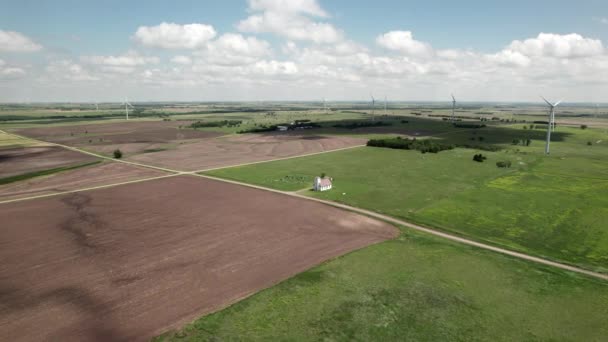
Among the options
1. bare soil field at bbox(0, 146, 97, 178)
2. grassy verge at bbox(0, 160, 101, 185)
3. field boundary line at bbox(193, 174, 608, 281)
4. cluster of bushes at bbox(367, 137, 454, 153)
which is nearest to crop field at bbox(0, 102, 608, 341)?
field boundary line at bbox(193, 174, 608, 281)

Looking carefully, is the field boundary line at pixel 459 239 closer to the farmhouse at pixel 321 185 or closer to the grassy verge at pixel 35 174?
the farmhouse at pixel 321 185

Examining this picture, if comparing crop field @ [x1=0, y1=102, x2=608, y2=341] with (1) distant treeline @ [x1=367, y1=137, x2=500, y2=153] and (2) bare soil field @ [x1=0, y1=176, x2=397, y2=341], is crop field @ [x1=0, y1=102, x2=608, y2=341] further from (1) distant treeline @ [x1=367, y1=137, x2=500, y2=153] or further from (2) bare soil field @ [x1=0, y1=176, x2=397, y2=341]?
(1) distant treeline @ [x1=367, y1=137, x2=500, y2=153]

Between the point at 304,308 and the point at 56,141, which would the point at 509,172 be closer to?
the point at 304,308

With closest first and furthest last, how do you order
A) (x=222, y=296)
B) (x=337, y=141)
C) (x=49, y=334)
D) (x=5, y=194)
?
(x=49, y=334)
(x=222, y=296)
(x=5, y=194)
(x=337, y=141)

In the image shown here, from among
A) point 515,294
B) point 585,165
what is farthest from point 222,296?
point 585,165

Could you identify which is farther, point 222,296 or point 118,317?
point 222,296

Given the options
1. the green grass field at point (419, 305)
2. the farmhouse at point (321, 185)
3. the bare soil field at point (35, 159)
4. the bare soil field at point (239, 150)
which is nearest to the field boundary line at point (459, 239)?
the green grass field at point (419, 305)
